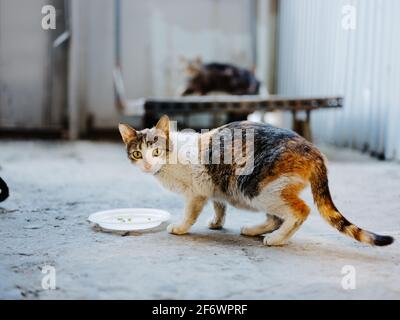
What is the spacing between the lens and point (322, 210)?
1911 mm

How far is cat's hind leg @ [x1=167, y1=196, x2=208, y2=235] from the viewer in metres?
2.13

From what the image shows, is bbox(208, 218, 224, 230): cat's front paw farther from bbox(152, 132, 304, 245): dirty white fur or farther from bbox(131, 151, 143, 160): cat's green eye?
bbox(131, 151, 143, 160): cat's green eye

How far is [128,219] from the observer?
235cm

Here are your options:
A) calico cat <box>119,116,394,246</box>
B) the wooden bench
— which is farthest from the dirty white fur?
the wooden bench

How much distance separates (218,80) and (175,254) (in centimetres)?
421

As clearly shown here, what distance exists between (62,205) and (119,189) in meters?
0.52

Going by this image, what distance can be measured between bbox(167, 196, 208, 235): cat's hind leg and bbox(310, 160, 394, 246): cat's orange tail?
18.4 inches

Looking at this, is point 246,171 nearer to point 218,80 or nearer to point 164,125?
point 164,125

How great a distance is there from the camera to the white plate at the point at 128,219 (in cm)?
219

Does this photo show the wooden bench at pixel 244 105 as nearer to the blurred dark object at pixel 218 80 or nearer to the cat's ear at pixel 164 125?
the blurred dark object at pixel 218 80

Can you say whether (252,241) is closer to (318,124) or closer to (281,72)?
(318,124)

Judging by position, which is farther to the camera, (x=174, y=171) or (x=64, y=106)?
(x=64, y=106)

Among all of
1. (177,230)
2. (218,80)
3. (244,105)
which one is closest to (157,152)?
(177,230)
